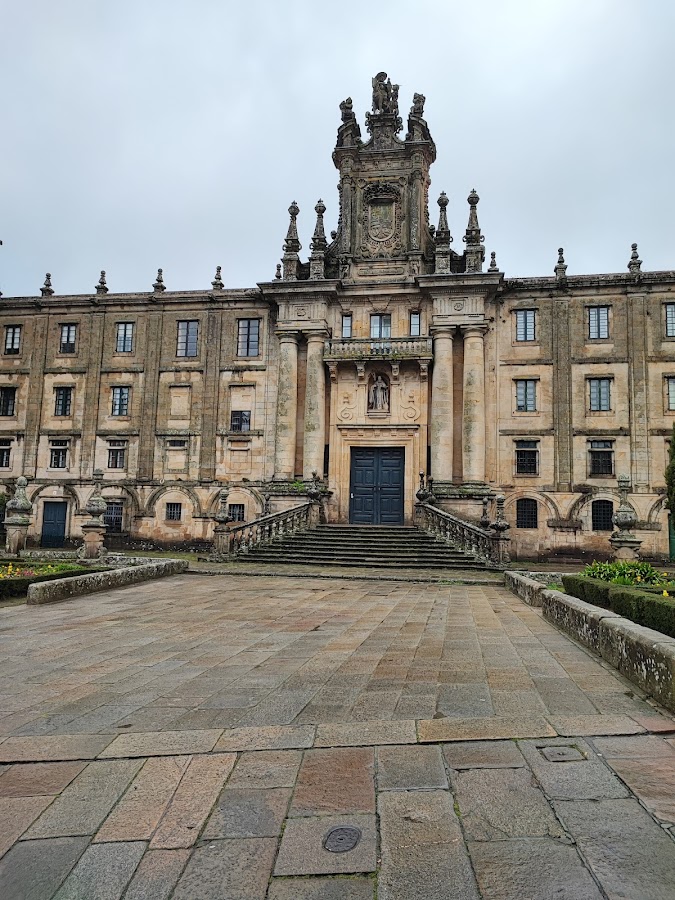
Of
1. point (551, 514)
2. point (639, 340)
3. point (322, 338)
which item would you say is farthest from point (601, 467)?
point (322, 338)

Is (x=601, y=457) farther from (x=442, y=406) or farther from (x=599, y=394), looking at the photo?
(x=442, y=406)

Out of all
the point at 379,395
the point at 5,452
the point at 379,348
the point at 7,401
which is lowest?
the point at 5,452

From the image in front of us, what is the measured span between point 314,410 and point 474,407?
7.00 meters

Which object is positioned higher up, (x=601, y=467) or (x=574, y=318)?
(x=574, y=318)

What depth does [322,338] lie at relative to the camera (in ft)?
92.7

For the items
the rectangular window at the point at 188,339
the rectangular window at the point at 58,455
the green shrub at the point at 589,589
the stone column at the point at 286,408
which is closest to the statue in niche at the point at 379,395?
the stone column at the point at 286,408

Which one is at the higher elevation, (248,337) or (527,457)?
(248,337)

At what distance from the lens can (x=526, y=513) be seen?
88.9 ft

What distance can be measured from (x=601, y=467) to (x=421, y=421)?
26.1 ft

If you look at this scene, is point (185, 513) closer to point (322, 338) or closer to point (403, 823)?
point (322, 338)

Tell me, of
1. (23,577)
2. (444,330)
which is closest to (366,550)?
(444,330)

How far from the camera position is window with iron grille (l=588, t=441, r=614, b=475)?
87.7 ft

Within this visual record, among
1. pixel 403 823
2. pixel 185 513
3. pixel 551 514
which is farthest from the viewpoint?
pixel 185 513

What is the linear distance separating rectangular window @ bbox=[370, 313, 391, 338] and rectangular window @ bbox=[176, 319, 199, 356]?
29.2ft
